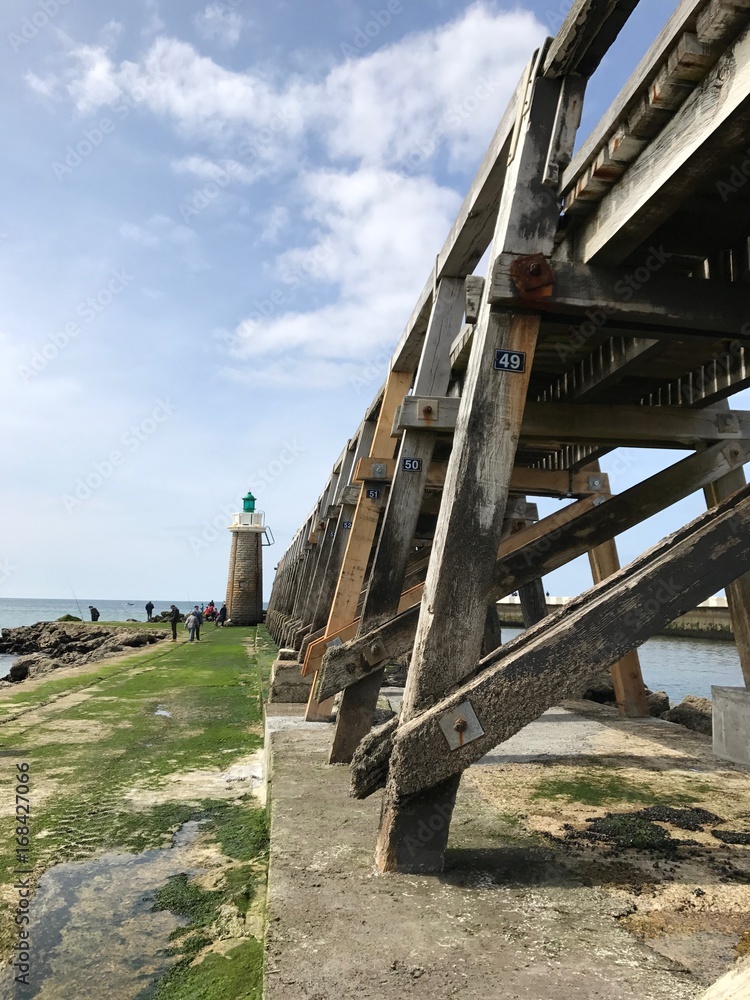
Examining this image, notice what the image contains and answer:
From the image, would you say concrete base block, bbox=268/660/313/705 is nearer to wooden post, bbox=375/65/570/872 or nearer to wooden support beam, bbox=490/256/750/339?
wooden post, bbox=375/65/570/872

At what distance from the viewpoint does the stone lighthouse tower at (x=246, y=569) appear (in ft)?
150

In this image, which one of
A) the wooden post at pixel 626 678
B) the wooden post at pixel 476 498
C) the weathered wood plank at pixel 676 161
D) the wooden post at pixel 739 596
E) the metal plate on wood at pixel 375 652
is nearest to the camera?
the weathered wood plank at pixel 676 161

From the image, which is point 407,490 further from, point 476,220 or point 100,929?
point 100,929

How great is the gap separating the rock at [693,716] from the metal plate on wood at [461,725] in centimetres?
692

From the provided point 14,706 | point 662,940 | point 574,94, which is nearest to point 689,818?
point 662,940

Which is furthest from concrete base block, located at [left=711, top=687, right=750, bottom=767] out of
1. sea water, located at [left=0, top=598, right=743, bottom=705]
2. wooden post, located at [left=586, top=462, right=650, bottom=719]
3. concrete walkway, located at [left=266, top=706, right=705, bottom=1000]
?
sea water, located at [left=0, top=598, right=743, bottom=705]

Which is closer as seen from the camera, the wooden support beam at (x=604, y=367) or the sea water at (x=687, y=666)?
the wooden support beam at (x=604, y=367)

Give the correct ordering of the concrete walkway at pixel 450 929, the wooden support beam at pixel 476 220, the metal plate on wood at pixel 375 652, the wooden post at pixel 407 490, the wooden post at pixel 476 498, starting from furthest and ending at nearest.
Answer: the wooden post at pixel 407 490, the metal plate on wood at pixel 375 652, the wooden support beam at pixel 476 220, the wooden post at pixel 476 498, the concrete walkway at pixel 450 929

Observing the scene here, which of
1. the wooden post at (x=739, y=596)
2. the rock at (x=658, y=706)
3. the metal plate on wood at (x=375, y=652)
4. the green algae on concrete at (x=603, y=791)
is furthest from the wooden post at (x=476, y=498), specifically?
the rock at (x=658, y=706)

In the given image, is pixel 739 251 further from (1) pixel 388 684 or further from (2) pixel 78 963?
(1) pixel 388 684

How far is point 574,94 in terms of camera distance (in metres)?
3.60

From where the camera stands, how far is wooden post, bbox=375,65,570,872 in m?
3.34

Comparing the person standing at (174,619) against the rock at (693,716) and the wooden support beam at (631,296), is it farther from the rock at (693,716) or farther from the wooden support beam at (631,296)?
the wooden support beam at (631,296)

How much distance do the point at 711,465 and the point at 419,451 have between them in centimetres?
242
